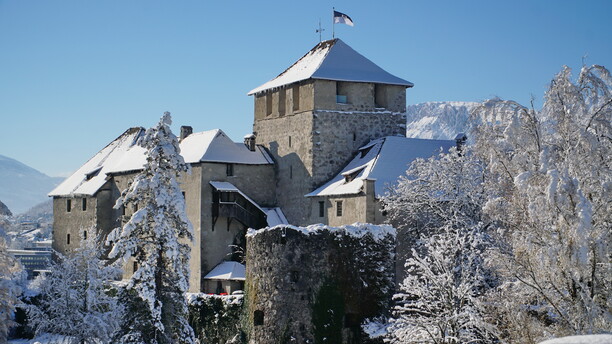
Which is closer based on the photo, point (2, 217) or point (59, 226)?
point (2, 217)

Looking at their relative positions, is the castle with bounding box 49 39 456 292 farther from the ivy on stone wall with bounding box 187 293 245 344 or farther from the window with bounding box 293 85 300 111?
the ivy on stone wall with bounding box 187 293 245 344

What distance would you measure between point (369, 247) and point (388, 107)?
1783 cm

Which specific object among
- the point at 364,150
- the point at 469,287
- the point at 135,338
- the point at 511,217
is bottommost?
the point at 135,338

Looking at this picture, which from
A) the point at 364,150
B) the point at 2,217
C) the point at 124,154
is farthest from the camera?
the point at 124,154

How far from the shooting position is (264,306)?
31922 mm

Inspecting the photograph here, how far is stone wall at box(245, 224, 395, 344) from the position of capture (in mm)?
31234

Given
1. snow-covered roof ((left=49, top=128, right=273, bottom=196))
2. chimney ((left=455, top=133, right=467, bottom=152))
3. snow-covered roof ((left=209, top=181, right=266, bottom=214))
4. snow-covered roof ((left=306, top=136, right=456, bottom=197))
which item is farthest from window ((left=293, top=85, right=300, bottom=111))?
chimney ((left=455, top=133, right=467, bottom=152))

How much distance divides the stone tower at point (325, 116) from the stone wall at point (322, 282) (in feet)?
46.6

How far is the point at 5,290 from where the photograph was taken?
107ft

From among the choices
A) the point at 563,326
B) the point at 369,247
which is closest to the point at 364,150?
the point at 369,247

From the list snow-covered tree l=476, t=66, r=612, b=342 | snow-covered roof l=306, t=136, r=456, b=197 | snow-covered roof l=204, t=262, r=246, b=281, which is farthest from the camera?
snow-covered roof l=204, t=262, r=246, b=281

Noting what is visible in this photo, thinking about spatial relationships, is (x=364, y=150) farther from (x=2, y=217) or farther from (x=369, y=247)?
(x=2, y=217)

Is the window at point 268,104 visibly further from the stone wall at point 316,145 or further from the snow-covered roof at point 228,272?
the snow-covered roof at point 228,272

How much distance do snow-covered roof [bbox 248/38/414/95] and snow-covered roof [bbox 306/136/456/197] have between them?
3.83 meters
